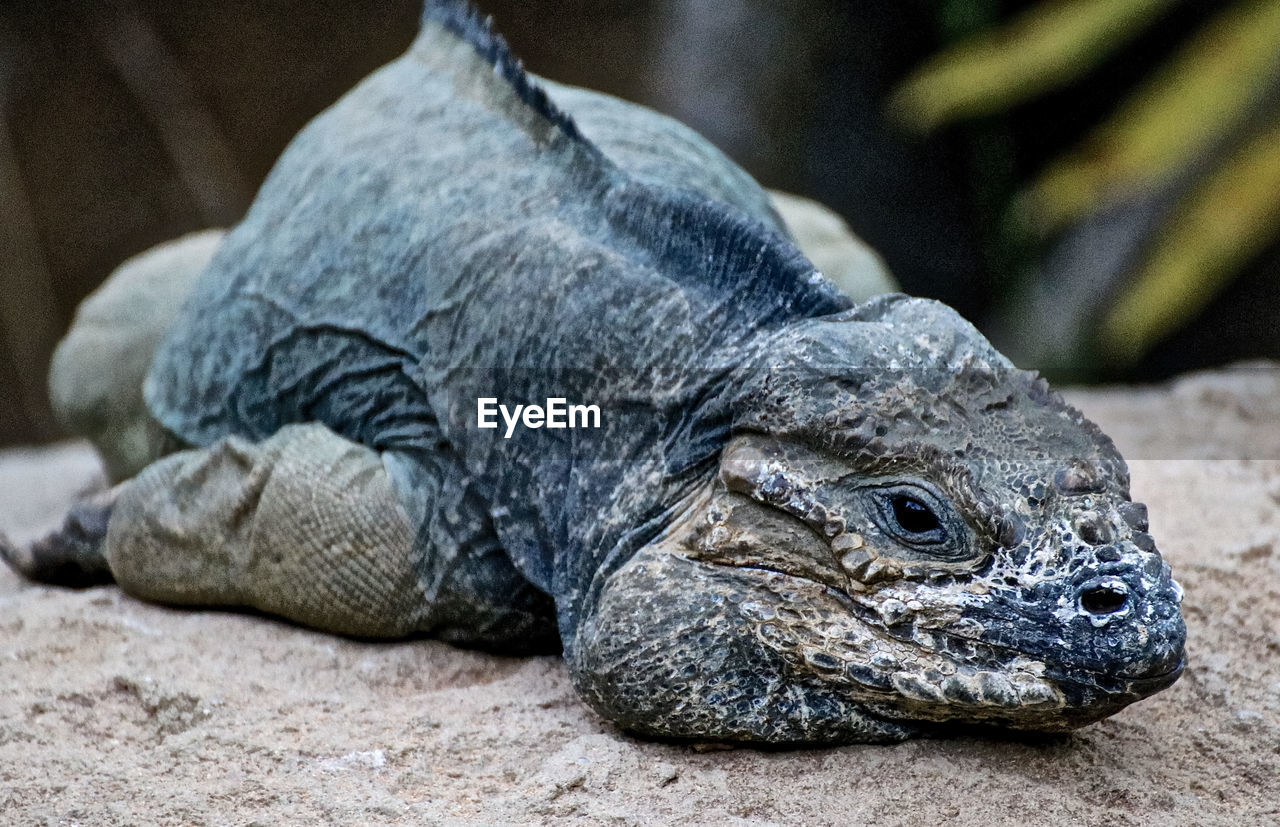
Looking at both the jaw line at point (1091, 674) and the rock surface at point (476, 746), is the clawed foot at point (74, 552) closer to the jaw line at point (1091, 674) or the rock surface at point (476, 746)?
the rock surface at point (476, 746)

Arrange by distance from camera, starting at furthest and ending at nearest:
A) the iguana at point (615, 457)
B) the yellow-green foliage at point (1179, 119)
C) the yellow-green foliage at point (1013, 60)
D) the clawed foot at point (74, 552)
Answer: the yellow-green foliage at point (1013, 60) < the yellow-green foliage at point (1179, 119) < the clawed foot at point (74, 552) < the iguana at point (615, 457)

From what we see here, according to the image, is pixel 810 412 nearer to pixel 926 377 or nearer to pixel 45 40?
pixel 926 377

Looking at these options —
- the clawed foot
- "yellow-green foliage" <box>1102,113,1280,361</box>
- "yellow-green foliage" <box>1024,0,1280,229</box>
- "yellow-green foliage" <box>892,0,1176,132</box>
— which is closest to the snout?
the clawed foot

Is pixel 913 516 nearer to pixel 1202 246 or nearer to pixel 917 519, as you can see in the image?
pixel 917 519

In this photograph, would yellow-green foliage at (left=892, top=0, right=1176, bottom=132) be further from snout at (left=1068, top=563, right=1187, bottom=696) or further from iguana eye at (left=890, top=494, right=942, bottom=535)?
snout at (left=1068, top=563, right=1187, bottom=696)

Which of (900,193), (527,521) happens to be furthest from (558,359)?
(900,193)

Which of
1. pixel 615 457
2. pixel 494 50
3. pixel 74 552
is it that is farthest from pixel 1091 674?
pixel 74 552

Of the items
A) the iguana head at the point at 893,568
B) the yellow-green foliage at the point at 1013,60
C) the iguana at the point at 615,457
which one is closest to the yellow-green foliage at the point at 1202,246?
the yellow-green foliage at the point at 1013,60
